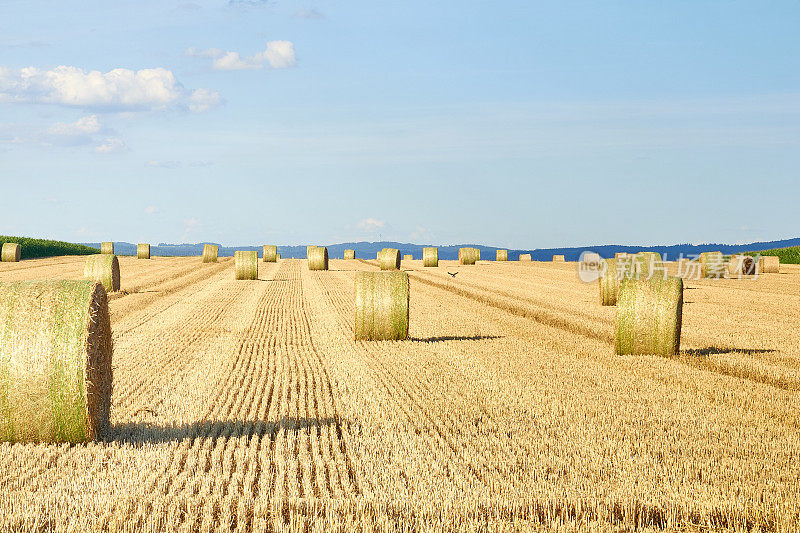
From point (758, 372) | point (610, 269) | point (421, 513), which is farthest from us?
point (610, 269)

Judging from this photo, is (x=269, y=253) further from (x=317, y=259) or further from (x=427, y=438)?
(x=427, y=438)

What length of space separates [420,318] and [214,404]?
9.03 m

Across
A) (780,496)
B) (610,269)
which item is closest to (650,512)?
(780,496)

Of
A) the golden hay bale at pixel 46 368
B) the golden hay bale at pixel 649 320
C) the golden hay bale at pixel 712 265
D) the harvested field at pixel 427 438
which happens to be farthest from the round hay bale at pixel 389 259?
the golden hay bale at pixel 46 368

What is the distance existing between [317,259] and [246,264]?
8988 mm

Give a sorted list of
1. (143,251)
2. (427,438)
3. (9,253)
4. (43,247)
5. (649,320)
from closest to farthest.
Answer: (427,438)
(649,320)
(9,253)
(143,251)
(43,247)

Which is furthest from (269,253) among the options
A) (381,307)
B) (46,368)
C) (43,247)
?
(46,368)

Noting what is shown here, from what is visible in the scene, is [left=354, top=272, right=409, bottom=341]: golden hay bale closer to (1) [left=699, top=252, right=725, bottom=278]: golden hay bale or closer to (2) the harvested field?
(2) the harvested field

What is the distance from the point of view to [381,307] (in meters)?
13.6

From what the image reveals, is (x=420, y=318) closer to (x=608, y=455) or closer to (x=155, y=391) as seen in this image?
(x=155, y=391)

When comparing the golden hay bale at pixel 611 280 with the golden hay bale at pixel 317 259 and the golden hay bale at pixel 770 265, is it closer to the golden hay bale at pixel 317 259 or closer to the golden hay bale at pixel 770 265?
the golden hay bale at pixel 770 265

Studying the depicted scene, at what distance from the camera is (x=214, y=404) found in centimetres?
870

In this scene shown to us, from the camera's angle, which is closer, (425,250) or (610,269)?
(610,269)

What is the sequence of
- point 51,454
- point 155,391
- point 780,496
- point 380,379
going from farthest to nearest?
point 380,379 < point 155,391 < point 51,454 < point 780,496
